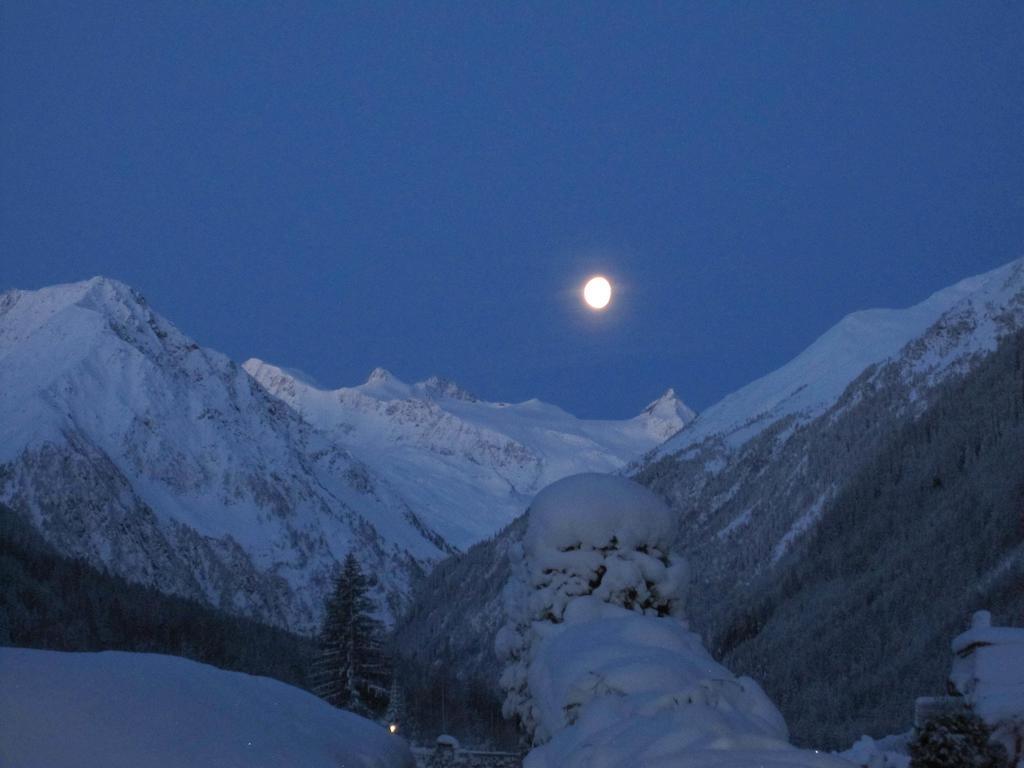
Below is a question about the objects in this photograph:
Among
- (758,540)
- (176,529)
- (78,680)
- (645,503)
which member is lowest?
(78,680)

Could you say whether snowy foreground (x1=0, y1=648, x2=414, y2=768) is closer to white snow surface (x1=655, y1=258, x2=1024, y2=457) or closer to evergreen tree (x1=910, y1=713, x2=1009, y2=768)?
evergreen tree (x1=910, y1=713, x2=1009, y2=768)

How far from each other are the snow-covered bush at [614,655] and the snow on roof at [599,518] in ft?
0.08

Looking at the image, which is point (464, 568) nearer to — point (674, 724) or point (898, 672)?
point (898, 672)

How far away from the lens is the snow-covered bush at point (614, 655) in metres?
11.5

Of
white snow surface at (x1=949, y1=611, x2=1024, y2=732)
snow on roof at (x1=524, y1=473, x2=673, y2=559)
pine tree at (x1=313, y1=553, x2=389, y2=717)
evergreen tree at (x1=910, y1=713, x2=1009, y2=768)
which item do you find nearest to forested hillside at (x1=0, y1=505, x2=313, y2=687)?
pine tree at (x1=313, y1=553, x2=389, y2=717)

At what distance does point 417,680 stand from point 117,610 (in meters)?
25.6

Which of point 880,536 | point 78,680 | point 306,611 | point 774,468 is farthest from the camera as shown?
point 306,611

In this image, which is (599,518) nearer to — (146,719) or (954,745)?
(954,745)

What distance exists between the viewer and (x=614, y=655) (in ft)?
53.8

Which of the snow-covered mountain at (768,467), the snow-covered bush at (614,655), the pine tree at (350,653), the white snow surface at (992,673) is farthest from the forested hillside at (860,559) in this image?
the snow-covered bush at (614,655)

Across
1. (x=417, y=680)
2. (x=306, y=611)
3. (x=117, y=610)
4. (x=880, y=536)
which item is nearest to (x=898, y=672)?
(x=880, y=536)

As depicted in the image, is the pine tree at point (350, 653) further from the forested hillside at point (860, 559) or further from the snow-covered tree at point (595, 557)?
the forested hillside at point (860, 559)

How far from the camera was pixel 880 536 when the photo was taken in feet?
352

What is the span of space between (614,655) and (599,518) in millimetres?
6034
